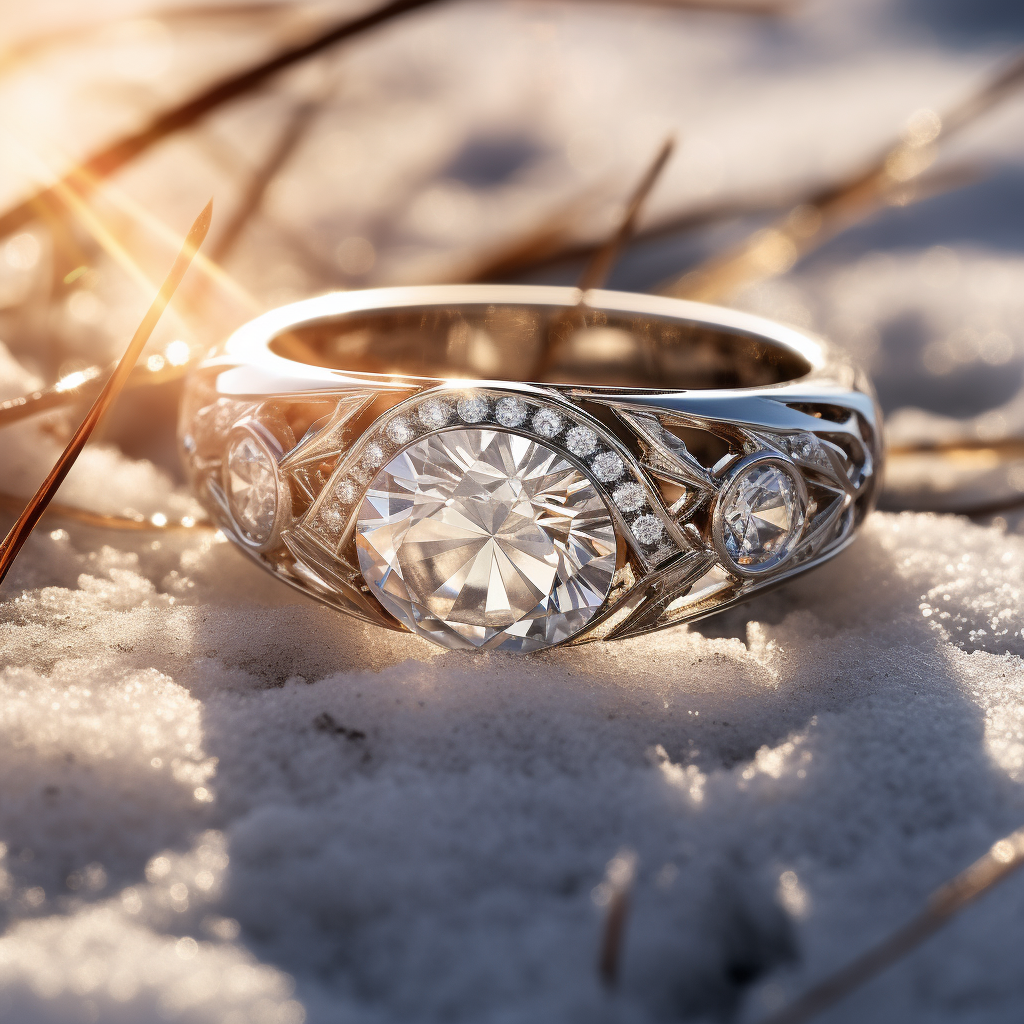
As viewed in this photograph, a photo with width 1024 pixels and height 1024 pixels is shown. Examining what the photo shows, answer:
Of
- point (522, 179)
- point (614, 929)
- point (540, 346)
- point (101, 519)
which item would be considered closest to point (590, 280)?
point (540, 346)

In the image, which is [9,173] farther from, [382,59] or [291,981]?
[291,981]

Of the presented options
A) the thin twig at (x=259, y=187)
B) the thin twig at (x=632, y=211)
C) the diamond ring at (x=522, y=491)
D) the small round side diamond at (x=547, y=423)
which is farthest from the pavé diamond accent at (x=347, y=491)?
the thin twig at (x=259, y=187)

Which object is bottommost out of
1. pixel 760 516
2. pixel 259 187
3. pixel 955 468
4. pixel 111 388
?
pixel 955 468

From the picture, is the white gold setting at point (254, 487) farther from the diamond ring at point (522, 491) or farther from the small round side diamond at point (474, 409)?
the small round side diamond at point (474, 409)

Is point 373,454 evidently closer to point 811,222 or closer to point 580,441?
point 580,441

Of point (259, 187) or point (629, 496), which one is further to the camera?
point (259, 187)

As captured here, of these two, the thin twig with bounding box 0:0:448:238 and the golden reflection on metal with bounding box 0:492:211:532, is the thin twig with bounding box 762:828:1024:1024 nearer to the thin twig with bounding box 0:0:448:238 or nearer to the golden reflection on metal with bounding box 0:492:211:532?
the golden reflection on metal with bounding box 0:492:211:532
